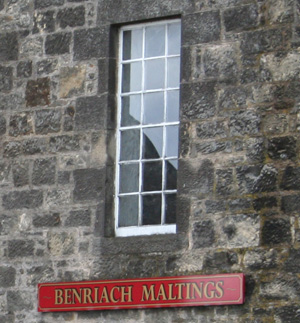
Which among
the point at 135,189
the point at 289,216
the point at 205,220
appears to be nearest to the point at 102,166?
the point at 135,189

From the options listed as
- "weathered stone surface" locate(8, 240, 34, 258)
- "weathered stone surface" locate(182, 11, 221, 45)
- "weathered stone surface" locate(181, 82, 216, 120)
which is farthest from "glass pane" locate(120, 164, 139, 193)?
"weathered stone surface" locate(182, 11, 221, 45)

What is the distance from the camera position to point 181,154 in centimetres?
1232

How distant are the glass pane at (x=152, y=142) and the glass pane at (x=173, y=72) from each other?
0.47 m

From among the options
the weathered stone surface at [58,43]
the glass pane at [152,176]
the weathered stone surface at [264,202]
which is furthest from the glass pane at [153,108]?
the weathered stone surface at [264,202]

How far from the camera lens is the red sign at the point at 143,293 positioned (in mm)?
11734

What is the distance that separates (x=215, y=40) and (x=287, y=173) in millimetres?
1565

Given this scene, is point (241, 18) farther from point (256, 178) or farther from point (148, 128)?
point (256, 178)

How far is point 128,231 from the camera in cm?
1262

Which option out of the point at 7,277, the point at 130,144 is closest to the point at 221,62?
the point at 130,144

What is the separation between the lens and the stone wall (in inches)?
463

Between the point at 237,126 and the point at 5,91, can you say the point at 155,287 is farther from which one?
the point at 5,91

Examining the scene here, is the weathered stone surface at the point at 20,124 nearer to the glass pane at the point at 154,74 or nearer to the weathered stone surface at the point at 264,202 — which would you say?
the glass pane at the point at 154,74

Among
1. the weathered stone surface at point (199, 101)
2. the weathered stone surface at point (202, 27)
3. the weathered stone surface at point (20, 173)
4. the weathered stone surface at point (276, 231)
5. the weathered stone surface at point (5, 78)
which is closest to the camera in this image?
the weathered stone surface at point (276, 231)

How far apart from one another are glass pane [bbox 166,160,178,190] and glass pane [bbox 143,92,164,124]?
474 mm
